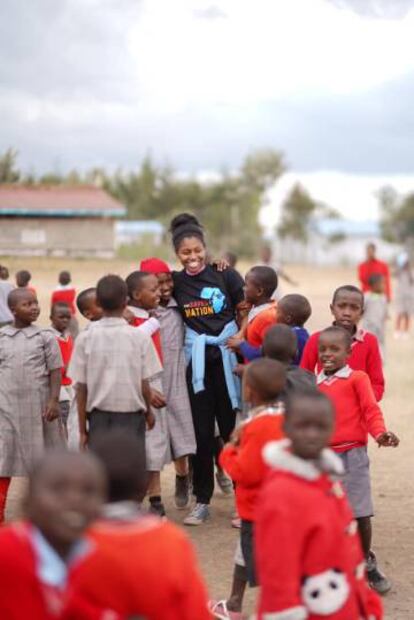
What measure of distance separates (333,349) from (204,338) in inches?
64.8

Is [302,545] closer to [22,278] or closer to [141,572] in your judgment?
[141,572]

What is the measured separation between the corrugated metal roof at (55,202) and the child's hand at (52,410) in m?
7.45

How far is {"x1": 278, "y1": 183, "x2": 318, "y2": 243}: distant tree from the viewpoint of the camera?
6550cm

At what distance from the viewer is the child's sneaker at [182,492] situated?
7398 mm

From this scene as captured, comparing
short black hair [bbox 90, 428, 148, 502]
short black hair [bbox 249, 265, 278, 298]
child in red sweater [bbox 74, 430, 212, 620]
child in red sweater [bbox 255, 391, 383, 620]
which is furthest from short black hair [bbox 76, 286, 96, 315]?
child in red sweater [bbox 74, 430, 212, 620]

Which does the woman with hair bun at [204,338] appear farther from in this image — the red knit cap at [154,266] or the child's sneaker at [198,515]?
the red knit cap at [154,266]

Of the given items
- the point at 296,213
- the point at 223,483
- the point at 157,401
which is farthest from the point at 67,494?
the point at 296,213

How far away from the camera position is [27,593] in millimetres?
2799

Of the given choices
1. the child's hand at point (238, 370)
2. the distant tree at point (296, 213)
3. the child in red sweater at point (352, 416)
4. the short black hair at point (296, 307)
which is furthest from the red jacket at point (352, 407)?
the distant tree at point (296, 213)

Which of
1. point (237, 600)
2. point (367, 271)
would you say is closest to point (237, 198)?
point (367, 271)

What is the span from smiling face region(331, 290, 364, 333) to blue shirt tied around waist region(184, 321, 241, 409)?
109 cm

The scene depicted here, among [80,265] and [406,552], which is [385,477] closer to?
[406,552]

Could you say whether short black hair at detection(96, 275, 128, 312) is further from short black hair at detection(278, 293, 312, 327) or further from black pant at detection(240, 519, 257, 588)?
black pant at detection(240, 519, 257, 588)

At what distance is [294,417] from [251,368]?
932mm
